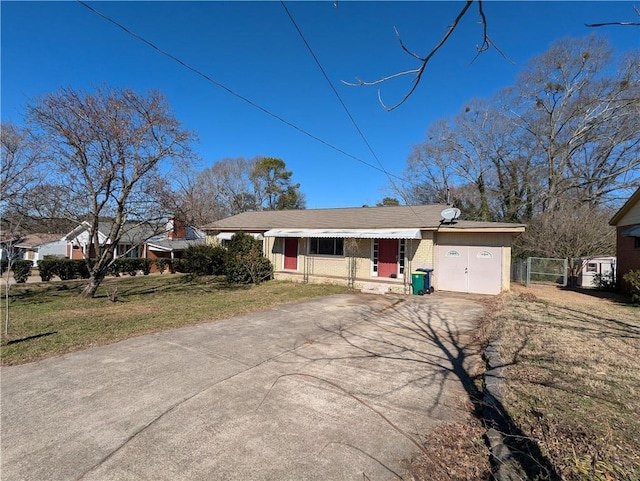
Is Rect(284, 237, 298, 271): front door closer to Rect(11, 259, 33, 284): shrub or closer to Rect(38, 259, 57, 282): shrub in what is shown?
Rect(38, 259, 57, 282): shrub

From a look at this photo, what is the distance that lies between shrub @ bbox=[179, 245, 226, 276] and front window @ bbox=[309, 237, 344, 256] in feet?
21.2

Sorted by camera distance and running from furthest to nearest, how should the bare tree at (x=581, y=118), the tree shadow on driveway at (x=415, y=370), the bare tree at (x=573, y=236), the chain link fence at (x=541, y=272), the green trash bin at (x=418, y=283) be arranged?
the bare tree at (x=581, y=118) < the bare tree at (x=573, y=236) < the chain link fence at (x=541, y=272) < the green trash bin at (x=418, y=283) < the tree shadow on driveway at (x=415, y=370)

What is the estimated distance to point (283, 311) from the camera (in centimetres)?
A: 984

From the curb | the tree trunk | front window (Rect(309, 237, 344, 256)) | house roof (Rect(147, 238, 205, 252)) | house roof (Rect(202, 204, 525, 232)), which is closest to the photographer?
the curb

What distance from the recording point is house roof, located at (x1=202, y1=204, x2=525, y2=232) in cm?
1405

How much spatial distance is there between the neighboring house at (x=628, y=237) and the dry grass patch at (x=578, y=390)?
7.06 metres

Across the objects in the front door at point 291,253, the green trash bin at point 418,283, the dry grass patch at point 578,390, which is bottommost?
the dry grass patch at point 578,390

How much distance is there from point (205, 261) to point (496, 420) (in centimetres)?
1950

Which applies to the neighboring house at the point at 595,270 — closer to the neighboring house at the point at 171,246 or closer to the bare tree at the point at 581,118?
the bare tree at the point at 581,118

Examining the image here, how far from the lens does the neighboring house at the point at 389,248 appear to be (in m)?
13.7

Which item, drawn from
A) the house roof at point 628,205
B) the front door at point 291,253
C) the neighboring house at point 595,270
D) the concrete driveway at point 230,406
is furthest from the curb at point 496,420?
the neighboring house at point 595,270

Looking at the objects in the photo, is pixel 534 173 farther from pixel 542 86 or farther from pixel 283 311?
pixel 283 311

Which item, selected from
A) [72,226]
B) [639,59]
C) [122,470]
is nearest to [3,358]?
[122,470]

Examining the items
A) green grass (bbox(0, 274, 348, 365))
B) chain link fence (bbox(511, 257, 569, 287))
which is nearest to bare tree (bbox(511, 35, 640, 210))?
chain link fence (bbox(511, 257, 569, 287))
